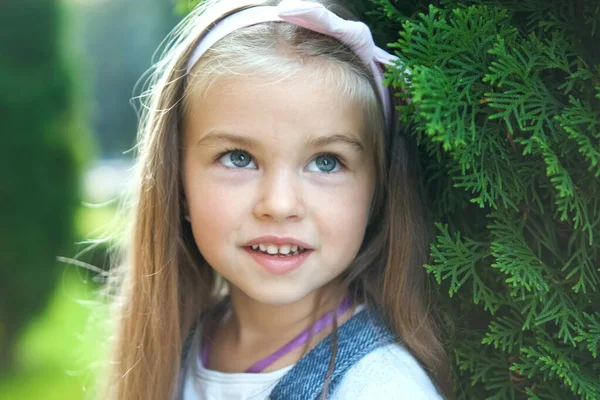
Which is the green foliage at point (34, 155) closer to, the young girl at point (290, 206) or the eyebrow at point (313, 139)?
the young girl at point (290, 206)

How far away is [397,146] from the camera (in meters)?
1.78

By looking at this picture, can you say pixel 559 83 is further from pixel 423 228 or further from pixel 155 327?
pixel 155 327

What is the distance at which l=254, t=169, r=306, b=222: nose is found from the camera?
1655 mm

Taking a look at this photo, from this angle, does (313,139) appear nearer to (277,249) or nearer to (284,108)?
(284,108)

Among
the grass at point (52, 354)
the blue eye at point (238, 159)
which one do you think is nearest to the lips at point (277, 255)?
the blue eye at point (238, 159)

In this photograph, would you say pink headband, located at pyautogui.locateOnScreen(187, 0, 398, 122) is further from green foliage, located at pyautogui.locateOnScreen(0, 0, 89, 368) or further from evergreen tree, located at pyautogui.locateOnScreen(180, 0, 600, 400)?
green foliage, located at pyautogui.locateOnScreen(0, 0, 89, 368)

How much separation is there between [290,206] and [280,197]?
0.10 ft

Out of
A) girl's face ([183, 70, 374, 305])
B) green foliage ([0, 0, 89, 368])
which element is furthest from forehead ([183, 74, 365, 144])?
green foliage ([0, 0, 89, 368])

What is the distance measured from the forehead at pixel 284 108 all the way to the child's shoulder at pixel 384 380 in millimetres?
518

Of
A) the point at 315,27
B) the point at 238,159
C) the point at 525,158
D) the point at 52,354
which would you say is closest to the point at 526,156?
the point at 525,158

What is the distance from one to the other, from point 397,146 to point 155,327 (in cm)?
82

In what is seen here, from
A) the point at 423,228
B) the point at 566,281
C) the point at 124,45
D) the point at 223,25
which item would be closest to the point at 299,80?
the point at 223,25

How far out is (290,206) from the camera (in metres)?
1.66

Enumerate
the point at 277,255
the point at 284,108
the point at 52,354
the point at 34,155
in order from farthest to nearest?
the point at 52,354
the point at 34,155
the point at 277,255
the point at 284,108
